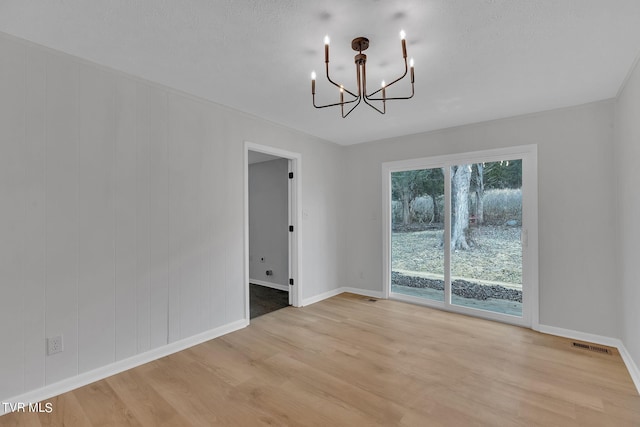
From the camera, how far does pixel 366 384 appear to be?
235 cm

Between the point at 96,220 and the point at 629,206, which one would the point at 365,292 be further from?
the point at 96,220

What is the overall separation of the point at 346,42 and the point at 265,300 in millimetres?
3740

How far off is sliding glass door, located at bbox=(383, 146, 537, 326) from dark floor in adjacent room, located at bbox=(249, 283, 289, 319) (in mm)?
1692

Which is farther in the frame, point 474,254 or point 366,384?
point 474,254

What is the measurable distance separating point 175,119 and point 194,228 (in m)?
1.07

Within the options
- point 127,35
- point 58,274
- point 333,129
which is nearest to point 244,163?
point 333,129

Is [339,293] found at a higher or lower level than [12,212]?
lower

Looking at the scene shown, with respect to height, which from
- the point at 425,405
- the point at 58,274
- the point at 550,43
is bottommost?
the point at 425,405

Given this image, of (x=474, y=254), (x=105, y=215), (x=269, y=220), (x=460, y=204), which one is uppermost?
(x=460, y=204)

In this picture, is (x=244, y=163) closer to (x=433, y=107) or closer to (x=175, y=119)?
(x=175, y=119)

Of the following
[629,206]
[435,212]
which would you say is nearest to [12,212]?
[435,212]

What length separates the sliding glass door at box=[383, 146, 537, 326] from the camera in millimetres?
3594

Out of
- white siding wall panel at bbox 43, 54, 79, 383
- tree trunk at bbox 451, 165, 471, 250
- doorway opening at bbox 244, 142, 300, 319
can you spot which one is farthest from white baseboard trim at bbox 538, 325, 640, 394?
white siding wall panel at bbox 43, 54, 79, 383

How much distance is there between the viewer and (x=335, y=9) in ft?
5.72
